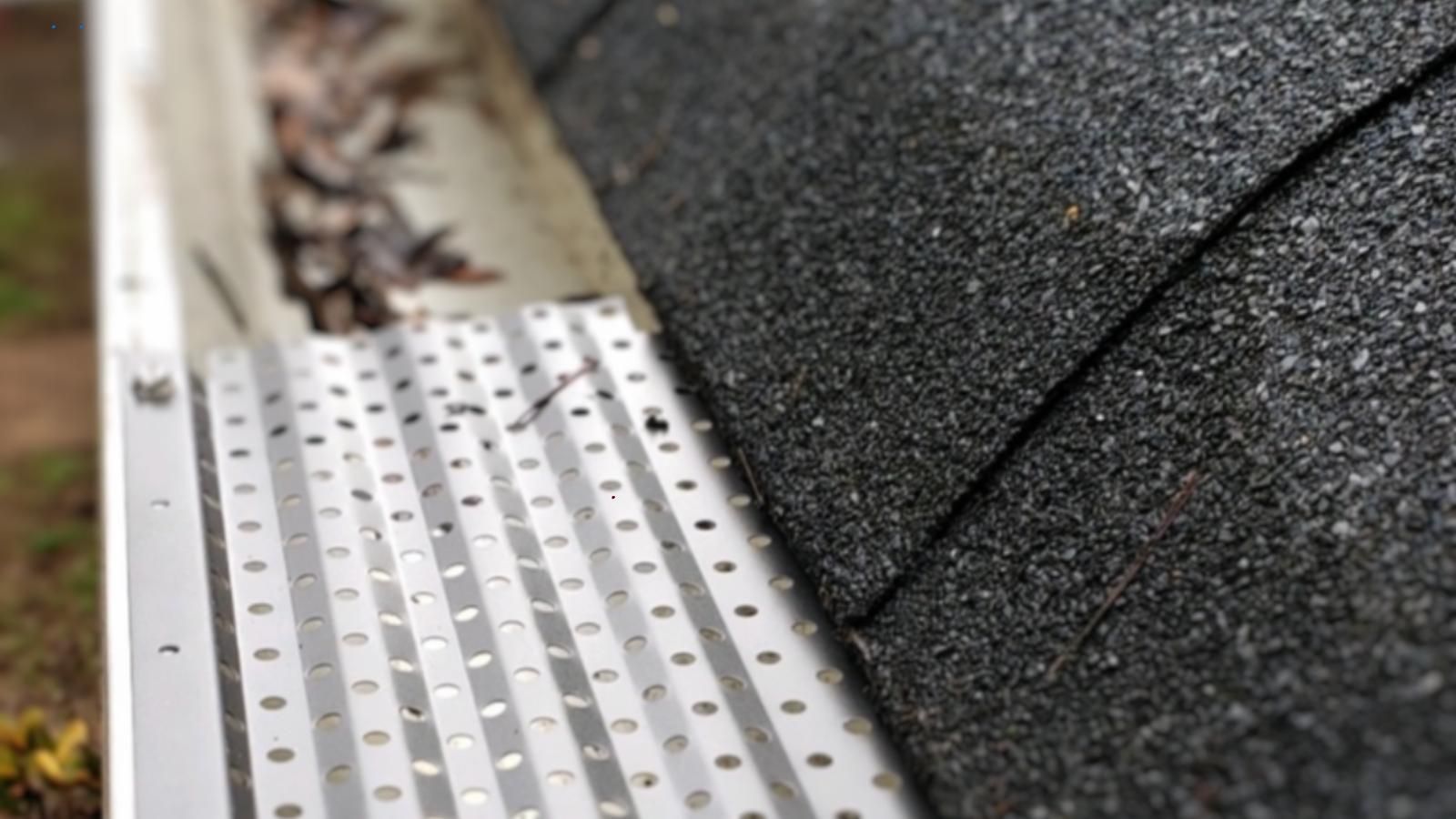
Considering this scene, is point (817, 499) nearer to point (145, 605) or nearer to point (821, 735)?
point (821, 735)

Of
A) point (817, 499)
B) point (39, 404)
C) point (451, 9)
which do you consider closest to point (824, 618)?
point (817, 499)

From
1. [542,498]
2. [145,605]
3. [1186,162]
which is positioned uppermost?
[1186,162]

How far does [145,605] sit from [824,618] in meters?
0.52

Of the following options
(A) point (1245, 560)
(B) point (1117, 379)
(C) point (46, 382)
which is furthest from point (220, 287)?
(A) point (1245, 560)

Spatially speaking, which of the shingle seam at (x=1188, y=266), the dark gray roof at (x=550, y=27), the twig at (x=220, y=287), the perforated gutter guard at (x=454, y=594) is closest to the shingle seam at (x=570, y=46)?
the dark gray roof at (x=550, y=27)

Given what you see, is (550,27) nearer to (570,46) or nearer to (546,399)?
(570,46)

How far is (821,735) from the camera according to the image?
3.54 ft

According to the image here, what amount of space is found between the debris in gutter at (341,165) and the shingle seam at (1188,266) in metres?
0.97

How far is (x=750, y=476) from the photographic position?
51.6 inches

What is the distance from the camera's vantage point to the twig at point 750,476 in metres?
1.29

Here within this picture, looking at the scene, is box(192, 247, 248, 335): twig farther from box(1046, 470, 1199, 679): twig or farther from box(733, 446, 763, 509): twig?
box(1046, 470, 1199, 679): twig

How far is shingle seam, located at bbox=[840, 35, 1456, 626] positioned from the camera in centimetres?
117

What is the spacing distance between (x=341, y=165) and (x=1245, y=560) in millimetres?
1833

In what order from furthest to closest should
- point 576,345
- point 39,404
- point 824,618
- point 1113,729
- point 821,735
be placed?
point 39,404 < point 576,345 < point 824,618 < point 821,735 < point 1113,729
